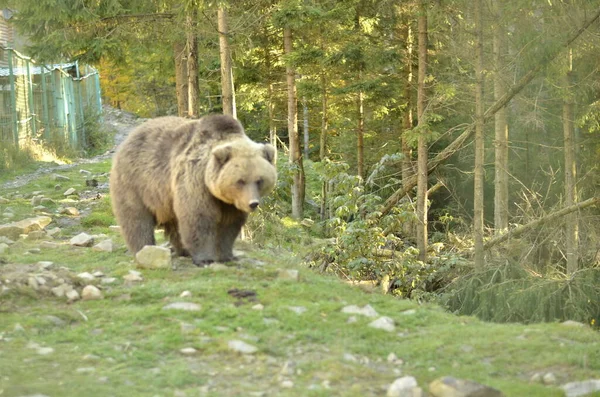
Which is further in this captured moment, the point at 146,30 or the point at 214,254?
the point at 146,30

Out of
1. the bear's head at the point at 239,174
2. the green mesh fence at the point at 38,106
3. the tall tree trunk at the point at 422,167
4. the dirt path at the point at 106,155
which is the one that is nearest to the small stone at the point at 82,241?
the bear's head at the point at 239,174

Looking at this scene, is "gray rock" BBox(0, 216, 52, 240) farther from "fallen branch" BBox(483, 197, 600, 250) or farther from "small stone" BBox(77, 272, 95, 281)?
"fallen branch" BBox(483, 197, 600, 250)

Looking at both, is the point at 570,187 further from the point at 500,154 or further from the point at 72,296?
the point at 72,296

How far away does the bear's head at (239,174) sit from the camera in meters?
8.10

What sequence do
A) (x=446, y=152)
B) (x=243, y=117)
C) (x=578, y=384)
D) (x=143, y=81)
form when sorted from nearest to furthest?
(x=578, y=384)
(x=446, y=152)
(x=243, y=117)
(x=143, y=81)

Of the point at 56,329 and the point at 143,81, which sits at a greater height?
the point at 143,81

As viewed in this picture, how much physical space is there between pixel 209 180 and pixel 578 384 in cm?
451

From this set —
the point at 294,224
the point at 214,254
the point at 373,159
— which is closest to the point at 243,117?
the point at 373,159

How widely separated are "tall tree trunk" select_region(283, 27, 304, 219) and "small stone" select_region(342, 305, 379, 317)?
13.2m

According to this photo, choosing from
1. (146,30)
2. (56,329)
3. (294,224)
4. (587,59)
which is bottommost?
(294,224)

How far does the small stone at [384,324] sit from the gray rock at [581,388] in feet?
5.30

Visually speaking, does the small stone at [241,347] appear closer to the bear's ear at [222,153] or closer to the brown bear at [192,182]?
the brown bear at [192,182]

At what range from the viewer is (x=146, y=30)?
53.0 feet

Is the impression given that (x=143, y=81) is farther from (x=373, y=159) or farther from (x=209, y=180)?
(x=209, y=180)
